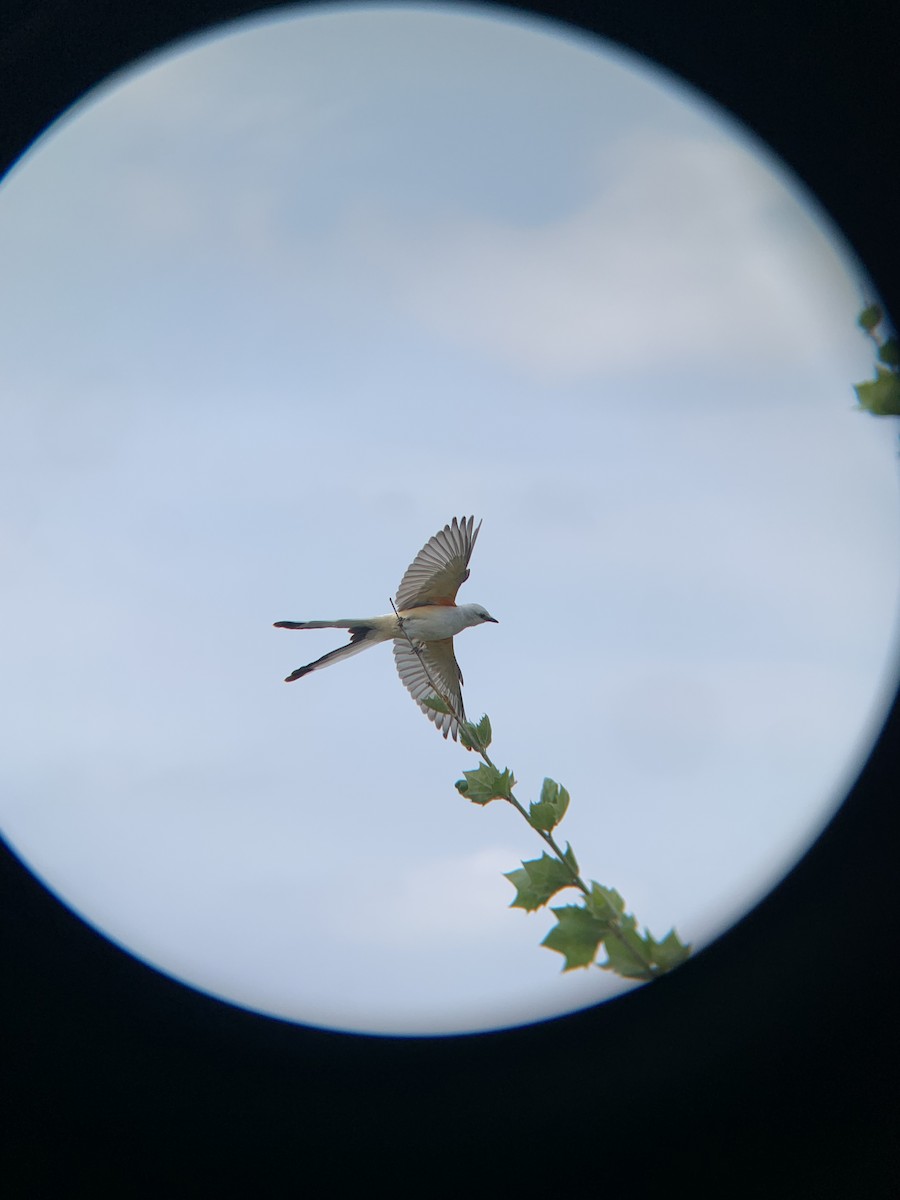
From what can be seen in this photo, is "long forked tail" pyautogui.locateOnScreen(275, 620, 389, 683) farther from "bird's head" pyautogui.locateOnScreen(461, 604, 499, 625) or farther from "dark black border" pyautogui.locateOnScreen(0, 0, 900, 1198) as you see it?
"dark black border" pyautogui.locateOnScreen(0, 0, 900, 1198)

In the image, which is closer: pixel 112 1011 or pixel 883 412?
pixel 883 412

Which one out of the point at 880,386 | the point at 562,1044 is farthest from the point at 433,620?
the point at 880,386

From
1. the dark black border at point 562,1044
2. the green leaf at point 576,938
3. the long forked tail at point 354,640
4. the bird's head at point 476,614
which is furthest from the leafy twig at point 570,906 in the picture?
the bird's head at point 476,614

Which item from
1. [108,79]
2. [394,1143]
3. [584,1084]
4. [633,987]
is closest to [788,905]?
[633,987]

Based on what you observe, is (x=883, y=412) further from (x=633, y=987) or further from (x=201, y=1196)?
(x=201, y=1196)

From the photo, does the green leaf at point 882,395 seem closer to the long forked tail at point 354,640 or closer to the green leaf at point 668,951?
the green leaf at point 668,951

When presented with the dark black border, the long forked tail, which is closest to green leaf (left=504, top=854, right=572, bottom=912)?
the dark black border
